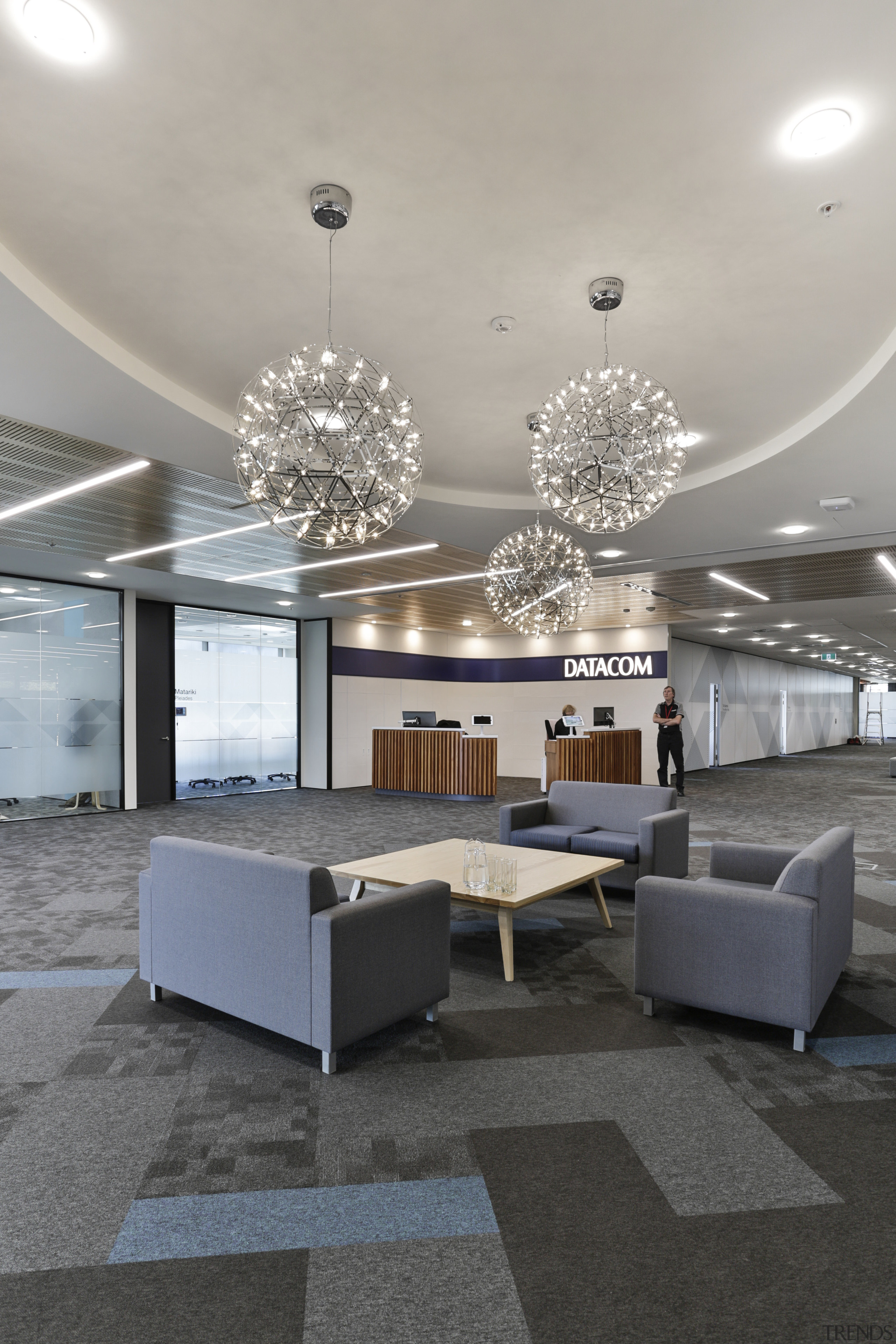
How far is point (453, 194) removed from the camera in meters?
3.33

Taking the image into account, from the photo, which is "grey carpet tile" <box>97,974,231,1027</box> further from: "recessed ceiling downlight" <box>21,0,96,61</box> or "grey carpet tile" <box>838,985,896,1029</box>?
"recessed ceiling downlight" <box>21,0,96,61</box>

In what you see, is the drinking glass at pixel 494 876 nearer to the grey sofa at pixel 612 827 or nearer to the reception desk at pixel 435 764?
the grey sofa at pixel 612 827

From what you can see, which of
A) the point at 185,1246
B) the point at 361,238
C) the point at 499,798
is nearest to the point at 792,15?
the point at 361,238

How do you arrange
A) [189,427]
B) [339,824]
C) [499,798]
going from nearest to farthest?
[189,427], [339,824], [499,798]

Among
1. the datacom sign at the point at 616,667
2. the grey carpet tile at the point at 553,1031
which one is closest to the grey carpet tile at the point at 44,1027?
the grey carpet tile at the point at 553,1031

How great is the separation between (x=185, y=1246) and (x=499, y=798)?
11980 millimetres

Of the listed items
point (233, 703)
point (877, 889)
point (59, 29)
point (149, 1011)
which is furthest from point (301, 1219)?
point (233, 703)

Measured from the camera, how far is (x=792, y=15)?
94.6 inches

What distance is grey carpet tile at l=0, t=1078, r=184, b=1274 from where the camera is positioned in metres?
2.31

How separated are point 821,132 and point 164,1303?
438 cm

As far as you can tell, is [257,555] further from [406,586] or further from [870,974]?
[870,974]

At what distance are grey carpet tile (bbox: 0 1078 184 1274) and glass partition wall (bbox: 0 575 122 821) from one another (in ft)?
29.1

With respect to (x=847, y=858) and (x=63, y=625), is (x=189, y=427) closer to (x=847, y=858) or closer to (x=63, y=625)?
(x=847, y=858)

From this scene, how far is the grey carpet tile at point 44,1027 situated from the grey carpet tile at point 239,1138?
29.2 inches
